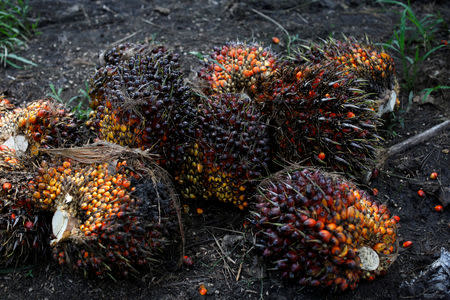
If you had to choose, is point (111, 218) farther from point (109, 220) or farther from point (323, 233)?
point (323, 233)

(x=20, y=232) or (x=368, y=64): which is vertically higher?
(x=368, y=64)

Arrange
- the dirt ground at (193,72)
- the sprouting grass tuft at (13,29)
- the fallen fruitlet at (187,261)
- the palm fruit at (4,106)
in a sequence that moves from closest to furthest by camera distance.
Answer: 1. the dirt ground at (193,72)
2. the fallen fruitlet at (187,261)
3. the palm fruit at (4,106)
4. the sprouting grass tuft at (13,29)

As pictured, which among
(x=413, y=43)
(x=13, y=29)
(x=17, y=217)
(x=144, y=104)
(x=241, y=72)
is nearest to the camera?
(x=17, y=217)

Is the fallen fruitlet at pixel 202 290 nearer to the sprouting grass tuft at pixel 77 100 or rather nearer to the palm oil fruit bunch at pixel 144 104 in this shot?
the palm oil fruit bunch at pixel 144 104

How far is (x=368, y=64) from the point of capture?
11.0 ft

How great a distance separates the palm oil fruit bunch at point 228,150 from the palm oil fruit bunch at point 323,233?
0.31m

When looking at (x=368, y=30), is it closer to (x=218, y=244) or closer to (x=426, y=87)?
(x=426, y=87)

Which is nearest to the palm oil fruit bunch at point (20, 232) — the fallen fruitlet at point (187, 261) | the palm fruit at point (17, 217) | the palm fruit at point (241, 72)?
the palm fruit at point (17, 217)

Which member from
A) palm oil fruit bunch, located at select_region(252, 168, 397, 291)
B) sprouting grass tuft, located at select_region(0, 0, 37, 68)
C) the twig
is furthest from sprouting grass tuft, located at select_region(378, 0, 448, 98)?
sprouting grass tuft, located at select_region(0, 0, 37, 68)

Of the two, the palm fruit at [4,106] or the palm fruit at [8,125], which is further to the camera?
the palm fruit at [4,106]

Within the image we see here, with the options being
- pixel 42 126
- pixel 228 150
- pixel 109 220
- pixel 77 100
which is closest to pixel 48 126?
pixel 42 126

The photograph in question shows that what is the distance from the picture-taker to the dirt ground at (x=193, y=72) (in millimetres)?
2686

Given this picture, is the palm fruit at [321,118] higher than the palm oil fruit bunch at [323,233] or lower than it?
higher

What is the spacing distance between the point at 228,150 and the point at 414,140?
6.10 feet
